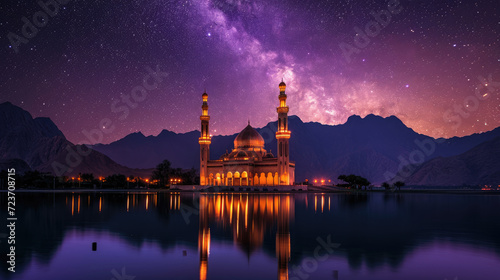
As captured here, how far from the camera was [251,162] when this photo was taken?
344ft

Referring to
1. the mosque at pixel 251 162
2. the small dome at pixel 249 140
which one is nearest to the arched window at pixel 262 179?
the mosque at pixel 251 162

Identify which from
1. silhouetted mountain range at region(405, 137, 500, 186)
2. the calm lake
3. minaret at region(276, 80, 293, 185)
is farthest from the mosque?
silhouetted mountain range at region(405, 137, 500, 186)

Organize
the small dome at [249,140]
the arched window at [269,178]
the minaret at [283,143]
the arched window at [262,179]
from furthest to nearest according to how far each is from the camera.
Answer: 1. the small dome at [249,140]
2. the arched window at [262,179]
3. the arched window at [269,178]
4. the minaret at [283,143]

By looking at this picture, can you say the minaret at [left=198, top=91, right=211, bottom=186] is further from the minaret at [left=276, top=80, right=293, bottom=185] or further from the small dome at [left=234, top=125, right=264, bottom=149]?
the minaret at [left=276, top=80, right=293, bottom=185]

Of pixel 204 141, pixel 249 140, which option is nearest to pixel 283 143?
pixel 249 140

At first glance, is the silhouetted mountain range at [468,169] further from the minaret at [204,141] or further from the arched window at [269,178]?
the minaret at [204,141]

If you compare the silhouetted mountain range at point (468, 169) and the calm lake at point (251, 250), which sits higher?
the silhouetted mountain range at point (468, 169)

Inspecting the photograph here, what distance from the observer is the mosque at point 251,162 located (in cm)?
9988

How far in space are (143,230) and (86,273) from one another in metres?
8.91

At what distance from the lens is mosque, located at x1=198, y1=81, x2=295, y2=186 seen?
99.9 metres

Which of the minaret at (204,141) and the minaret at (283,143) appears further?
the minaret at (204,141)

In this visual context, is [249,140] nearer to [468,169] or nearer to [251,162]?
[251,162]

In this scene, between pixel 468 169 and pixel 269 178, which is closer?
pixel 269 178

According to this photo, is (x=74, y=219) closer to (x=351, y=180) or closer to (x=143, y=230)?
(x=143, y=230)
